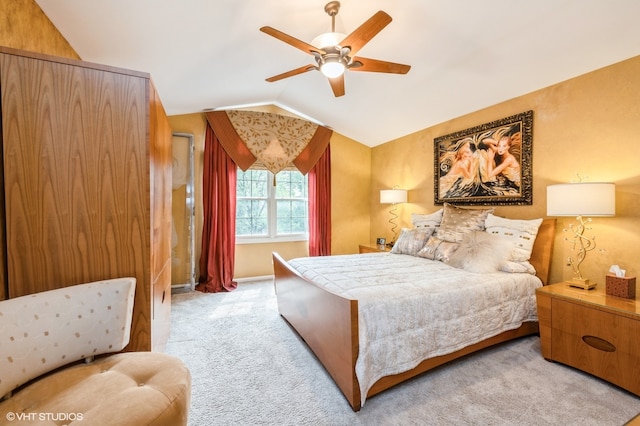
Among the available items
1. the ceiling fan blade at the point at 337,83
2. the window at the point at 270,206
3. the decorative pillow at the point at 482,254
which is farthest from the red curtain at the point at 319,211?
the decorative pillow at the point at 482,254

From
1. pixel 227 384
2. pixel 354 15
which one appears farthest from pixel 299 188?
pixel 227 384

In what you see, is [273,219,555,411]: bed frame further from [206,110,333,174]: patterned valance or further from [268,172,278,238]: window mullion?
[206,110,333,174]: patterned valance

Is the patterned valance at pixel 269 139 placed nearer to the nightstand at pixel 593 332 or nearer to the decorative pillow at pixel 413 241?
the decorative pillow at pixel 413 241

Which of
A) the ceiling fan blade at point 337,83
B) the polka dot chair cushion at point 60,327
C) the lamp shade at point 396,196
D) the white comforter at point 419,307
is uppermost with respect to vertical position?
the ceiling fan blade at point 337,83

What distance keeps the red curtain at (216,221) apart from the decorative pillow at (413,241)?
2503 millimetres

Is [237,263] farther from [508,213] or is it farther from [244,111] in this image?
[508,213]

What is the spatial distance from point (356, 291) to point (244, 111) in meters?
3.54

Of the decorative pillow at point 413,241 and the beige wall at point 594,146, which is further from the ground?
the beige wall at point 594,146

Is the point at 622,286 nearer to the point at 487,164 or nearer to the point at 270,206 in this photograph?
the point at 487,164

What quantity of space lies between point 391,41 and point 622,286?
2683mm

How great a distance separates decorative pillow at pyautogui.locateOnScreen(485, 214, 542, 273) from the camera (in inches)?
101

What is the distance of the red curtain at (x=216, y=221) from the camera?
410cm

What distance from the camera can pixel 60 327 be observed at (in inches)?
44.5

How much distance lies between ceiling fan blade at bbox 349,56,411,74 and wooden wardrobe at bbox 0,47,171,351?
1443 mm
